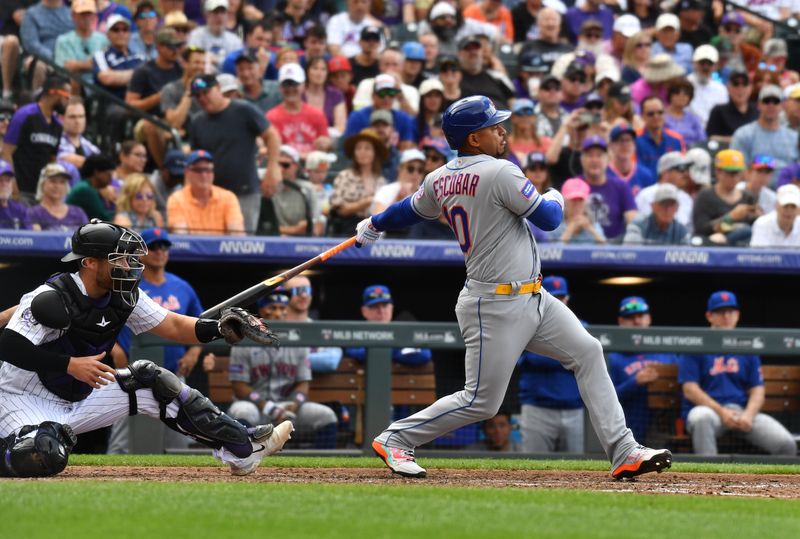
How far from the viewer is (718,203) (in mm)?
11570

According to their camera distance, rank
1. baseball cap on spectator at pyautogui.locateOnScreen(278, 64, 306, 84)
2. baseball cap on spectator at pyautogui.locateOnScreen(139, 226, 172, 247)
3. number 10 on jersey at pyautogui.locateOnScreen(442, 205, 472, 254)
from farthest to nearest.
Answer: baseball cap on spectator at pyautogui.locateOnScreen(278, 64, 306, 84)
baseball cap on spectator at pyautogui.locateOnScreen(139, 226, 172, 247)
number 10 on jersey at pyautogui.locateOnScreen(442, 205, 472, 254)

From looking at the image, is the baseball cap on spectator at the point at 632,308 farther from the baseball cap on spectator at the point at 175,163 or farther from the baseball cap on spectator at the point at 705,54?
the baseball cap on spectator at the point at 705,54

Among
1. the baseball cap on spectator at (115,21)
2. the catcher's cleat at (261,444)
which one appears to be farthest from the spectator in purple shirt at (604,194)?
the catcher's cleat at (261,444)

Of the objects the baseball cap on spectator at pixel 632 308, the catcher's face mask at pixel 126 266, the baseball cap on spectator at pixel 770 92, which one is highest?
the baseball cap on spectator at pixel 770 92

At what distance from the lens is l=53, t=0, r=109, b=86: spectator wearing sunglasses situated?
12.6 m

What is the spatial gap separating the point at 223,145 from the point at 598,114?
3573 mm

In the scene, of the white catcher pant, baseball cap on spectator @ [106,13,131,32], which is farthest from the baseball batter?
baseball cap on spectator @ [106,13,131,32]

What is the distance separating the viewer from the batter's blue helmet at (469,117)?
20.7ft

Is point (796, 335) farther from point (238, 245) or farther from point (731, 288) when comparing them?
point (238, 245)

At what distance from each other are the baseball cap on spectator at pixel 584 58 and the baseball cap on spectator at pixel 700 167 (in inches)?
64.7

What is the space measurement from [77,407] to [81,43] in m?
6.99

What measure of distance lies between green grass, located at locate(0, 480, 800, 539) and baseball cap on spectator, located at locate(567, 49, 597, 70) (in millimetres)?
8218

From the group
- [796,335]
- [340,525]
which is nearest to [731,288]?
[796,335]

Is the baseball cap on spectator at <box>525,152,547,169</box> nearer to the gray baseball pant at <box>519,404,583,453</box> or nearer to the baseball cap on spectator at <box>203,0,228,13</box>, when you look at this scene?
the gray baseball pant at <box>519,404,583,453</box>
